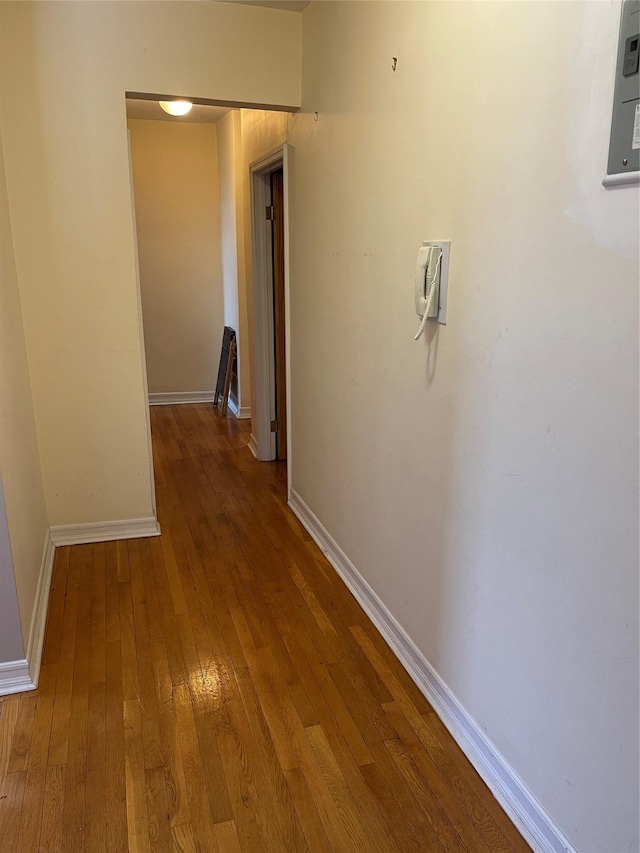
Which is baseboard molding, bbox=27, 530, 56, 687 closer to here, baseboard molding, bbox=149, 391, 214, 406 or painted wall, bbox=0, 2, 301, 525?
painted wall, bbox=0, 2, 301, 525

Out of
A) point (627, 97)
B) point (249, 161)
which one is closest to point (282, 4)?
point (249, 161)

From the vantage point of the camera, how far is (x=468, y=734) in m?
1.82

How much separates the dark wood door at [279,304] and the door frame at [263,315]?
0.10 feet

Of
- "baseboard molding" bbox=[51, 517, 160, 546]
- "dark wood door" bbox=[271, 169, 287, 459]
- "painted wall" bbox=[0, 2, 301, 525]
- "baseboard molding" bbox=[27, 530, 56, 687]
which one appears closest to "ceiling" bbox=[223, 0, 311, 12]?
"painted wall" bbox=[0, 2, 301, 525]

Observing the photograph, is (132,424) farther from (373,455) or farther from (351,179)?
(351,179)

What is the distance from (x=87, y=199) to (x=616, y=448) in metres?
2.58

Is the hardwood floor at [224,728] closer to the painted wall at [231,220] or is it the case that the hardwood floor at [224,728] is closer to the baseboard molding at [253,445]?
the baseboard molding at [253,445]

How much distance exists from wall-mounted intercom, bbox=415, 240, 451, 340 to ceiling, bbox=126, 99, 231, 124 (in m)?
3.69

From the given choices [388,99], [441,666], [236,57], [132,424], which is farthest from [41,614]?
[236,57]

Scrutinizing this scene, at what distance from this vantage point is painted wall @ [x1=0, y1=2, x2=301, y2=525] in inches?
104

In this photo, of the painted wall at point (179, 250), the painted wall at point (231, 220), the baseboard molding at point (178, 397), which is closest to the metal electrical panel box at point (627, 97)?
the painted wall at point (231, 220)

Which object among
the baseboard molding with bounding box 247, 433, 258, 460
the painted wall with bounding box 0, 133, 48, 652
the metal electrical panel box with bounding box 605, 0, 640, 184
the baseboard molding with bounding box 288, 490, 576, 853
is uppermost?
the metal electrical panel box with bounding box 605, 0, 640, 184

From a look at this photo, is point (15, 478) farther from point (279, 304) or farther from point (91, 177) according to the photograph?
point (279, 304)

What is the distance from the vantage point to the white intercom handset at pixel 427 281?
179cm
